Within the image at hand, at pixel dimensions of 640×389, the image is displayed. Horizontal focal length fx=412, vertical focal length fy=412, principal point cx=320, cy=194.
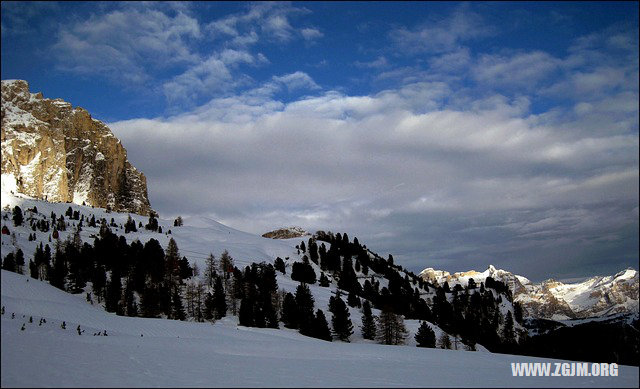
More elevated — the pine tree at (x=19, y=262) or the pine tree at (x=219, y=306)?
the pine tree at (x=19, y=262)

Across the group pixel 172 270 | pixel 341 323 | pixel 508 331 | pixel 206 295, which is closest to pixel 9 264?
pixel 172 270

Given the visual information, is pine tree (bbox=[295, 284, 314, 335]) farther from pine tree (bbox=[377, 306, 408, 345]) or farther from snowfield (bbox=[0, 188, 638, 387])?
snowfield (bbox=[0, 188, 638, 387])

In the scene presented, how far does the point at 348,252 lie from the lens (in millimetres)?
197625

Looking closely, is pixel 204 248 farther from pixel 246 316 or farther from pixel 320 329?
pixel 320 329

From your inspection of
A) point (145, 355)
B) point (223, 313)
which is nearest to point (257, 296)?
point (223, 313)

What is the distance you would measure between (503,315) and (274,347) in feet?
593

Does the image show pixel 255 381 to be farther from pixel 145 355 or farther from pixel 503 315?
pixel 503 315

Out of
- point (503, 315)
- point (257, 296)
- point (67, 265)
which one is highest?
point (67, 265)

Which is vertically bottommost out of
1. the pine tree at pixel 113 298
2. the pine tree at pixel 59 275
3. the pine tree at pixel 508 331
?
the pine tree at pixel 508 331

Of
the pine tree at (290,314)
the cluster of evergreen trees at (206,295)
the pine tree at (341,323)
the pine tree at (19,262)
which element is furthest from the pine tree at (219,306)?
the pine tree at (19,262)

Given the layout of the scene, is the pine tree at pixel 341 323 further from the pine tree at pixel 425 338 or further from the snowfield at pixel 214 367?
the snowfield at pixel 214 367

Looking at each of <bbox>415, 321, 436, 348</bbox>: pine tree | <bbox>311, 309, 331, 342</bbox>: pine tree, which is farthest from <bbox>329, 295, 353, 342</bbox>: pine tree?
<bbox>415, 321, 436, 348</bbox>: pine tree

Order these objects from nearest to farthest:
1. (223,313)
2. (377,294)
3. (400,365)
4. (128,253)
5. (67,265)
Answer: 1. (400,365)
2. (223,313)
3. (67,265)
4. (128,253)
5. (377,294)

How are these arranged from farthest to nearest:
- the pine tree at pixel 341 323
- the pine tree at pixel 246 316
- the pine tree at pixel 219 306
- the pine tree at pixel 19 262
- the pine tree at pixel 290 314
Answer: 1. the pine tree at pixel 19 262
2. the pine tree at pixel 219 306
3. the pine tree at pixel 341 323
4. the pine tree at pixel 290 314
5. the pine tree at pixel 246 316
